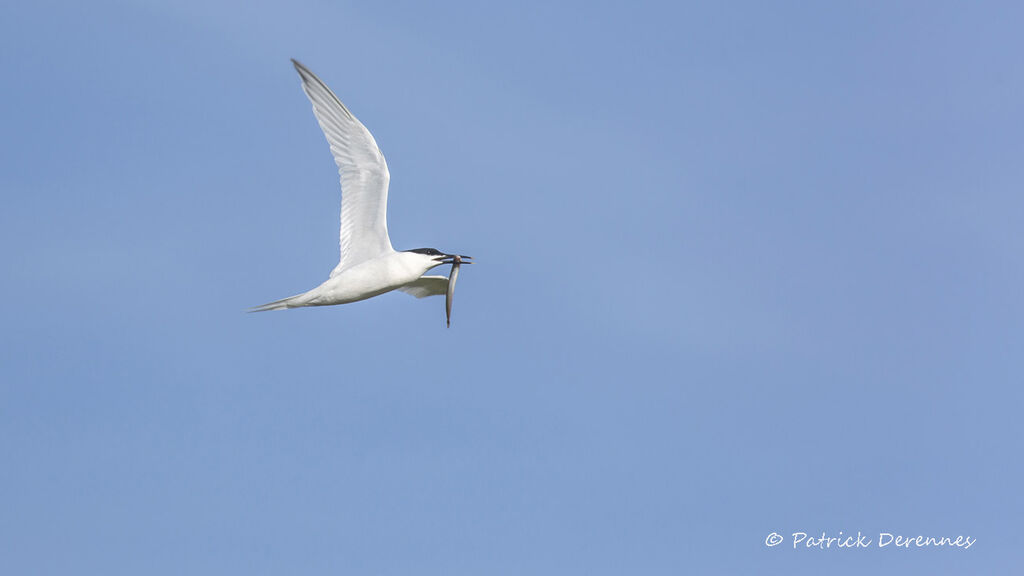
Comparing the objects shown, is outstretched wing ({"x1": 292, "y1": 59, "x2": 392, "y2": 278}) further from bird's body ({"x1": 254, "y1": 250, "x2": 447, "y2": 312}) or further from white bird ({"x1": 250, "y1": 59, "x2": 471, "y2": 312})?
bird's body ({"x1": 254, "y1": 250, "x2": 447, "y2": 312})

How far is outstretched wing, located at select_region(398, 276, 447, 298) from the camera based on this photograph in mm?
27062

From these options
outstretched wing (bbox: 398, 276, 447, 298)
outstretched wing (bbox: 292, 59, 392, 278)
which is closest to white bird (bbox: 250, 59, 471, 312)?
outstretched wing (bbox: 292, 59, 392, 278)

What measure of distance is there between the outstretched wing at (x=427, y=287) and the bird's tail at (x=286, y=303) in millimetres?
3000

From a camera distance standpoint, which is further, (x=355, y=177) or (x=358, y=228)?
(x=358, y=228)

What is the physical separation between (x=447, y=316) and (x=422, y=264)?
3.93 ft

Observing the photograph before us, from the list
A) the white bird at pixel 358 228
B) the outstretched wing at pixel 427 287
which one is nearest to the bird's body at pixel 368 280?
the white bird at pixel 358 228

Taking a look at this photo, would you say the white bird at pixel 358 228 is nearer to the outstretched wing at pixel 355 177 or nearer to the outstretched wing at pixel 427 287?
the outstretched wing at pixel 355 177

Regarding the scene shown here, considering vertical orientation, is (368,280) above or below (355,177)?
below

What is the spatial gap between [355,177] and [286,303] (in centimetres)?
269

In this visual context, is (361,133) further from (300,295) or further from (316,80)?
(300,295)

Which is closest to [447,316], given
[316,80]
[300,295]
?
[300,295]

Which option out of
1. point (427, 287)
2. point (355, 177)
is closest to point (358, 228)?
point (355, 177)

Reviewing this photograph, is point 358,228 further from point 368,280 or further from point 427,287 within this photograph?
point 427,287

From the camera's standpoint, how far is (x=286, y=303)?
24453 millimetres
